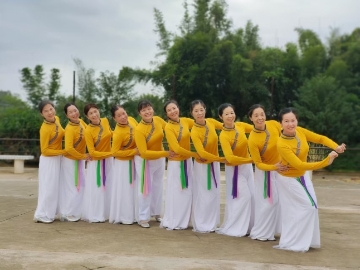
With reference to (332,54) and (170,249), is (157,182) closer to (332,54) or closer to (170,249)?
(170,249)

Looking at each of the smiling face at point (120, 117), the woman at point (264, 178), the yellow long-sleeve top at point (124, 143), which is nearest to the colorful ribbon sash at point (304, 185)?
the woman at point (264, 178)

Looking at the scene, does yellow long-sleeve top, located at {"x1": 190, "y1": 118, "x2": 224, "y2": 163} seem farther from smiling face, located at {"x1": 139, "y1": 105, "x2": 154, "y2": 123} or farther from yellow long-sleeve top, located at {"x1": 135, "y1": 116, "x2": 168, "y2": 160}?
smiling face, located at {"x1": 139, "y1": 105, "x2": 154, "y2": 123}

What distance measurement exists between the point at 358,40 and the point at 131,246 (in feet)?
52.2

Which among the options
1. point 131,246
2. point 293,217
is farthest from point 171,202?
point 293,217

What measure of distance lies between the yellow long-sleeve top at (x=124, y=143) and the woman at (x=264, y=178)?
1601mm

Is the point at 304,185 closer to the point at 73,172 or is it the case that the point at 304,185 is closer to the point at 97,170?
the point at 97,170

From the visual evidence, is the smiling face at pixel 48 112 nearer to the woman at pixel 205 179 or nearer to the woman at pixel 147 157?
the woman at pixel 147 157

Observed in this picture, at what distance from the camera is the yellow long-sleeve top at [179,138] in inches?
237

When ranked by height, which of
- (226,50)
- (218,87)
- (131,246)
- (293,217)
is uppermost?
(226,50)

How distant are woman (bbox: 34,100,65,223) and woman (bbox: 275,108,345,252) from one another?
9.30ft

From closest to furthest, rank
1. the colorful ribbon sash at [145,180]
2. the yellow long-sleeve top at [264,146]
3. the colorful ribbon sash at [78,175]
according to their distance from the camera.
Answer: the yellow long-sleeve top at [264,146], the colorful ribbon sash at [145,180], the colorful ribbon sash at [78,175]

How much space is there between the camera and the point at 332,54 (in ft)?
62.2

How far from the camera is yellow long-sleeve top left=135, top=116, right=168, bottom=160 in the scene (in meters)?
6.20

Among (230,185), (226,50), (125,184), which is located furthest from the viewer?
(226,50)
